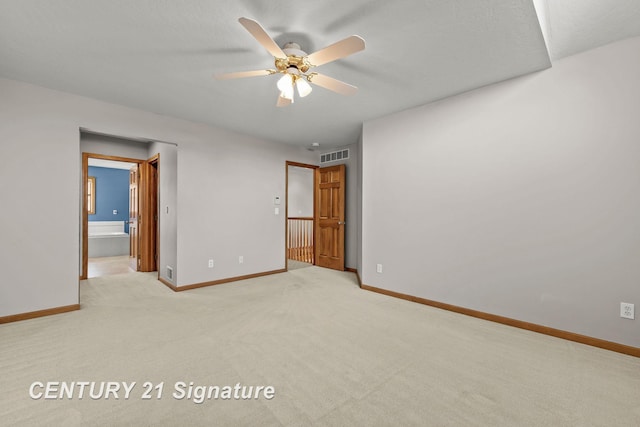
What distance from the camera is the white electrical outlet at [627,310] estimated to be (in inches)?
84.3

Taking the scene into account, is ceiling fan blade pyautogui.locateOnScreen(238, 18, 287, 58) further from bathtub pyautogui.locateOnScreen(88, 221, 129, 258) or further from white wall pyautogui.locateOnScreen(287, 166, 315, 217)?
bathtub pyautogui.locateOnScreen(88, 221, 129, 258)

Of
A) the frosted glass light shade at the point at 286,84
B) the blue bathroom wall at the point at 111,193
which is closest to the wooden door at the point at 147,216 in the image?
the blue bathroom wall at the point at 111,193

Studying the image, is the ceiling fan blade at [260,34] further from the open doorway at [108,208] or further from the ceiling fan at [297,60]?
the open doorway at [108,208]

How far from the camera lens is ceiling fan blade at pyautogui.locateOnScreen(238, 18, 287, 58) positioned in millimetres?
1533

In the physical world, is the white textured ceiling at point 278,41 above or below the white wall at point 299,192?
above

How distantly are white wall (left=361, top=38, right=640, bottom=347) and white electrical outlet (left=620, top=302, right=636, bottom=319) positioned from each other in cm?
4

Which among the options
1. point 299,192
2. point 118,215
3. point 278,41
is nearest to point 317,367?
point 278,41

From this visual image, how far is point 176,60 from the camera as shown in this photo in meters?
2.35

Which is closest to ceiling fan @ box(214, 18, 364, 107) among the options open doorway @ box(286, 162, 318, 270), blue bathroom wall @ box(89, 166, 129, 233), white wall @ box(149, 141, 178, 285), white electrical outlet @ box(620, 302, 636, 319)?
white wall @ box(149, 141, 178, 285)

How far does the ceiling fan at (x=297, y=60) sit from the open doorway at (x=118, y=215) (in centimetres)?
346

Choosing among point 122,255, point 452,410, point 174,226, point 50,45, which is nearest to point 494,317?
point 452,410

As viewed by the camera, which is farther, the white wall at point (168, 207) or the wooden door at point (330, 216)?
the wooden door at point (330, 216)

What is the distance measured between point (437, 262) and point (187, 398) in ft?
9.22

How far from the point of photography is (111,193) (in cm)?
801
